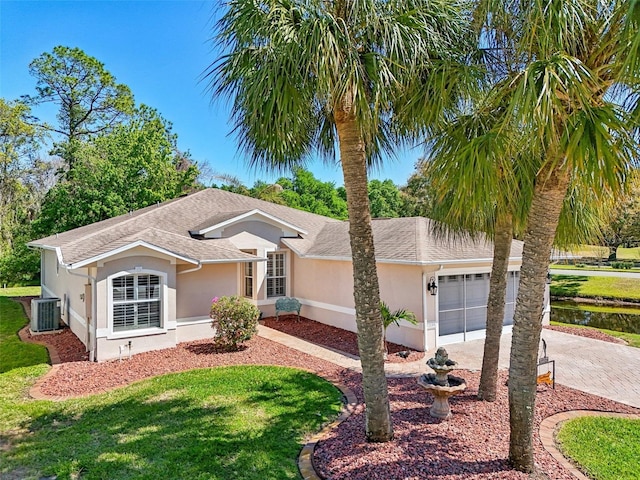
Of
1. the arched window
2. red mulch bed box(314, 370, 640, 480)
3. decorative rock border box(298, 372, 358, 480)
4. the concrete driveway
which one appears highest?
the arched window

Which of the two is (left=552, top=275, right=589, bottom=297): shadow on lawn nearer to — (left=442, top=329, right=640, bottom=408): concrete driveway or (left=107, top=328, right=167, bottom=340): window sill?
(left=442, top=329, right=640, bottom=408): concrete driveway

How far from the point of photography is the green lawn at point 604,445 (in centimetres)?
566

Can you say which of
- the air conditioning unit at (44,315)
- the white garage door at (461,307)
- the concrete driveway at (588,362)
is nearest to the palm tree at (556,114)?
the concrete driveway at (588,362)

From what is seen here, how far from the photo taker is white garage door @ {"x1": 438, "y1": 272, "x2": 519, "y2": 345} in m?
13.2

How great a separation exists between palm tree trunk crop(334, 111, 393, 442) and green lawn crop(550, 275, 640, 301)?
3028 cm

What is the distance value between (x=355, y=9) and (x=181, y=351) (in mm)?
10548

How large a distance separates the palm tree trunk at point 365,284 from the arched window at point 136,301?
8.38 m

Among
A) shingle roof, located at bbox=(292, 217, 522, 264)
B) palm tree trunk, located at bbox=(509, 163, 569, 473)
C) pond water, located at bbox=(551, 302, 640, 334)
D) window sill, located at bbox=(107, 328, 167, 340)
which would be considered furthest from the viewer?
pond water, located at bbox=(551, 302, 640, 334)

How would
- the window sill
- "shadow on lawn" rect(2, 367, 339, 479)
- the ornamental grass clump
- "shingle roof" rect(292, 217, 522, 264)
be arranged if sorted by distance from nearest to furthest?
"shadow on lawn" rect(2, 367, 339, 479) → the window sill → the ornamental grass clump → "shingle roof" rect(292, 217, 522, 264)

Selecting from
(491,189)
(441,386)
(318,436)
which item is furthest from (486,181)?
(318,436)

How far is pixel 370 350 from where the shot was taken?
234 inches

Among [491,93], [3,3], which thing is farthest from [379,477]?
[3,3]

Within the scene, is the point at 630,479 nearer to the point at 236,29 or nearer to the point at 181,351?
the point at 236,29

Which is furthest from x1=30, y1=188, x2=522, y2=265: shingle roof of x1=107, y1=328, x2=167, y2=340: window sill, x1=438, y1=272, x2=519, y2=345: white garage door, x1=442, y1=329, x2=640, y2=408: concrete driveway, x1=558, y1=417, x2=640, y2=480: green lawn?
x1=558, y1=417, x2=640, y2=480: green lawn
